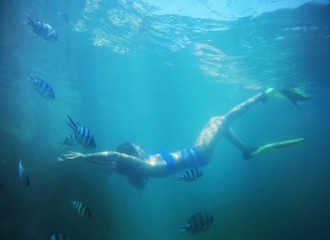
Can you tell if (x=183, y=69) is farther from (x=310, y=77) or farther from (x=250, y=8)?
(x=310, y=77)

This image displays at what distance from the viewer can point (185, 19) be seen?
14.4 m

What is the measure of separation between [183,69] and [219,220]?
17.8 m

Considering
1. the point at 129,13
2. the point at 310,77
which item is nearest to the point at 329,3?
the point at 129,13

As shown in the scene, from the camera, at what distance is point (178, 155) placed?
969 centimetres

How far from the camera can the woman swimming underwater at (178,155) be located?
7316 mm

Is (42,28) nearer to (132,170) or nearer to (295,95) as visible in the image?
(132,170)

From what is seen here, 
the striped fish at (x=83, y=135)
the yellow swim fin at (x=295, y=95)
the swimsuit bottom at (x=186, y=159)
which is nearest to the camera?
the striped fish at (x=83, y=135)

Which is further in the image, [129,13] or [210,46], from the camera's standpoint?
[210,46]

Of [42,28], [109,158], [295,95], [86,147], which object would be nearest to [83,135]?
[86,147]

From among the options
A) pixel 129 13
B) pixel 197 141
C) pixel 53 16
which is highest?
pixel 53 16

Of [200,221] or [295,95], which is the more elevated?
[295,95]

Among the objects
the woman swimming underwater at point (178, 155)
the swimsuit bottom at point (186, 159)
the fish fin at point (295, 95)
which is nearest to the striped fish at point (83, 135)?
the woman swimming underwater at point (178, 155)

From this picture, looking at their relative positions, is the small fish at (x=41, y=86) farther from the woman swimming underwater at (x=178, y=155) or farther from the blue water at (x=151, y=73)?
the blue water at (x=151, y=73)

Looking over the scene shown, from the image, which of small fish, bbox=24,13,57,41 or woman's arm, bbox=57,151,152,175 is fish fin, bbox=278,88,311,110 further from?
small fish, bbox=24,13,57,41
